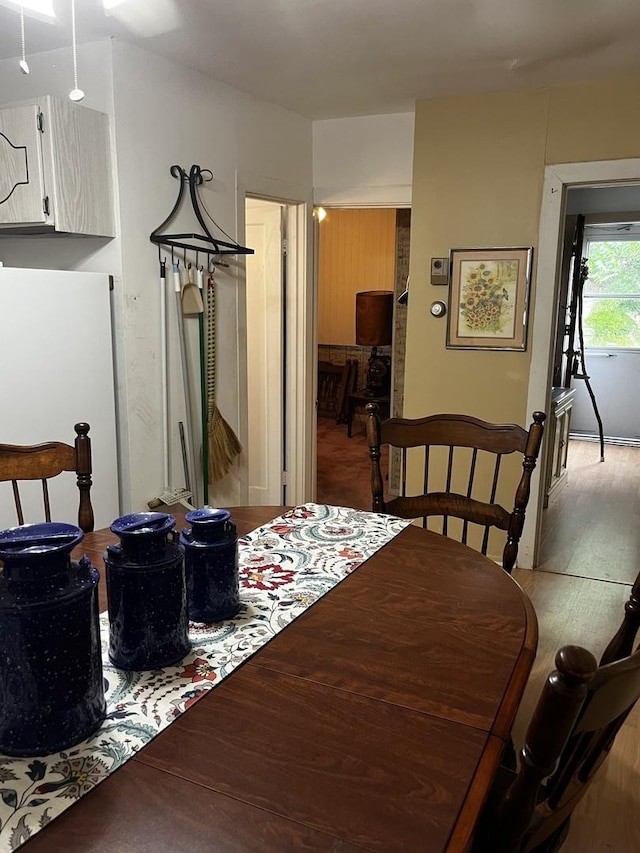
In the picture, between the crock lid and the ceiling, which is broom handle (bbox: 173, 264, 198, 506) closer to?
the ceiling

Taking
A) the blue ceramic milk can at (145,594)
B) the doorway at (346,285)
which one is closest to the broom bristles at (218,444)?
the blue ceramic milk can at (145,594)

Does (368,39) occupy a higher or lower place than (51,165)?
higher

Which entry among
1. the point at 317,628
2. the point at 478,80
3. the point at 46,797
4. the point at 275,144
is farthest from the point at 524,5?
the point at 46,797

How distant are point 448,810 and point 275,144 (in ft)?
10.9

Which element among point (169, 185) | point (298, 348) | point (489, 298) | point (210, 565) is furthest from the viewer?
point (298, 348)

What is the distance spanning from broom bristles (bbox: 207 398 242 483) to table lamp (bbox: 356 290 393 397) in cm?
365

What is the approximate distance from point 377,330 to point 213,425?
3913 mm

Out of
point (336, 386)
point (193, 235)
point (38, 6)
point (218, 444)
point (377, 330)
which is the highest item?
point (38, 6)

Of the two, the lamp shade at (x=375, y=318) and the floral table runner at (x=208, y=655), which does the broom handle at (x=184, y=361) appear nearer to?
the floral table runner at (x=208, y=655)

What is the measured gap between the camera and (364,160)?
12.1ft

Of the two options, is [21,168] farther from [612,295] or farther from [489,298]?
[612,295]

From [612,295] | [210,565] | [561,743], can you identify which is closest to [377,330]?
[612,295]

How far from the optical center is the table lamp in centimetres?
679

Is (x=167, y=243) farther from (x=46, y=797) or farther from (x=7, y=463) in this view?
(x=46, y=797)
